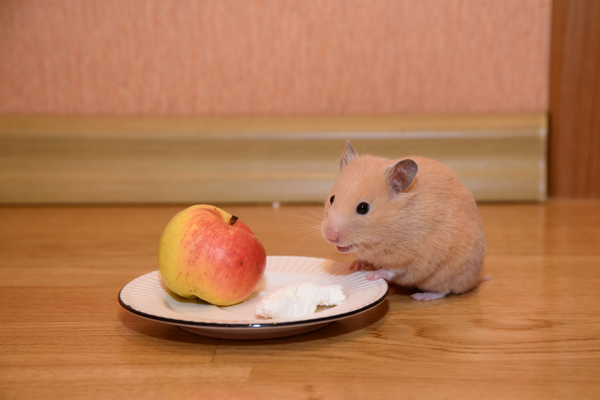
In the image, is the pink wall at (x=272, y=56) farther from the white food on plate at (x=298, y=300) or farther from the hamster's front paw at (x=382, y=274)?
the white food on plate at (x=298, y=300)

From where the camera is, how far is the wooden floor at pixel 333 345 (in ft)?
2.65

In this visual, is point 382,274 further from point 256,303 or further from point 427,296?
point 256,303

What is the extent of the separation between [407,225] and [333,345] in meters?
0.32

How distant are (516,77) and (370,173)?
1391 millimetres

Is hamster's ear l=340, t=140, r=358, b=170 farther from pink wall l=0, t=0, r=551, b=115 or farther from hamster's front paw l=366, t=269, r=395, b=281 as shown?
pink wall l=0, t=0, r=551, b=115

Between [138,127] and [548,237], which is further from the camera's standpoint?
[138,127]

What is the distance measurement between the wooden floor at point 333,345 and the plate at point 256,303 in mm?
37

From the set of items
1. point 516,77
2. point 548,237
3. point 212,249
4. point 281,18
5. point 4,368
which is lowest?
point 548,237

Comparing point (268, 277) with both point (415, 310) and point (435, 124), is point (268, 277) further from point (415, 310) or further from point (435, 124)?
point (435, 124)

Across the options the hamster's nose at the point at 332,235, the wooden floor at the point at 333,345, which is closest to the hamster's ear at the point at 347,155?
the hamster's nose at the point at 332,235

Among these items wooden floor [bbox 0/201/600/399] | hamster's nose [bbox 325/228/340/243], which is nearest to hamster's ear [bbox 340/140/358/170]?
hamster's nose [bbox 325/228/340/243]

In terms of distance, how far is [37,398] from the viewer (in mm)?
790

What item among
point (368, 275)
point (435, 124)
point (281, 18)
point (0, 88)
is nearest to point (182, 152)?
point (281, 18)

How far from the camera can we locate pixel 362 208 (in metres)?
1.17
